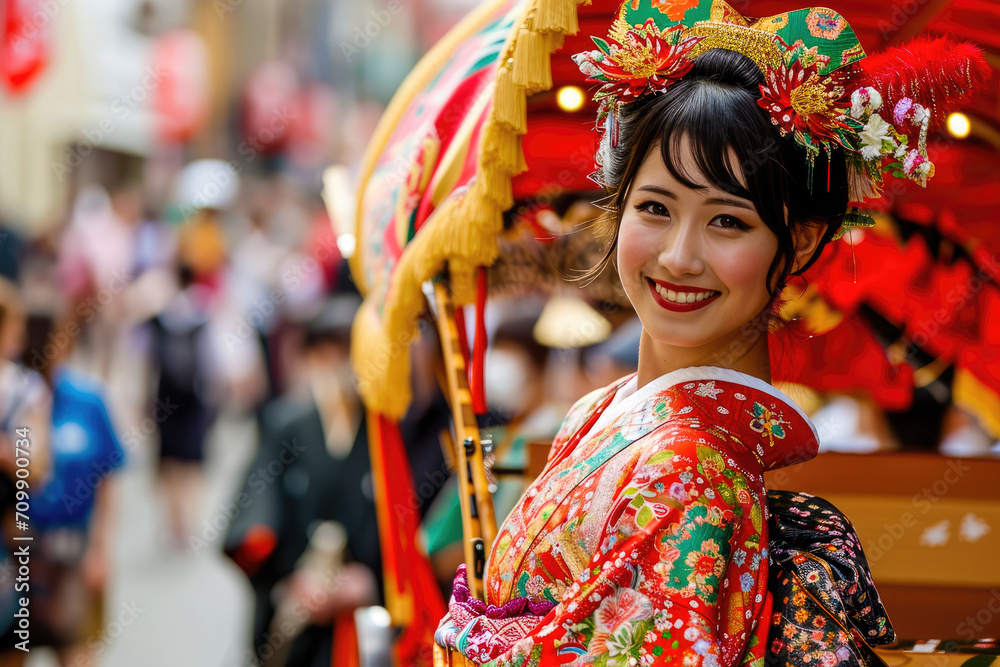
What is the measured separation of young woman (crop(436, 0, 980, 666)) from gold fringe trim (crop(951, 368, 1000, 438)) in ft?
5.63

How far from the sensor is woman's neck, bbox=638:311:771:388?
134 cm

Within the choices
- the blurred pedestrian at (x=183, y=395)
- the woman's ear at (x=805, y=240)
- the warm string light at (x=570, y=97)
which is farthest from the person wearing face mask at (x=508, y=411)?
the blurred pedestrian at (x=183, y=395)

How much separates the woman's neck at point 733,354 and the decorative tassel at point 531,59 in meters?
0.56

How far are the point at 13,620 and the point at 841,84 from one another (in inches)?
127

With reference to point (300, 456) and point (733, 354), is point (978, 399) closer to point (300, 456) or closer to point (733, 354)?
point (733, 354)

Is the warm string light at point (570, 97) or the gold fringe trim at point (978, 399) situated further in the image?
the gold fringe trim at point (978, 399)

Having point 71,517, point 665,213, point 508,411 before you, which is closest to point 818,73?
point 665,213

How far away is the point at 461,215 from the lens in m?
2.00

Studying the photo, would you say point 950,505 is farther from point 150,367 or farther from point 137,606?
point 150,367

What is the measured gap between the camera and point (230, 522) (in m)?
3.22

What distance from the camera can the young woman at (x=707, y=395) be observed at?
43.4 inches

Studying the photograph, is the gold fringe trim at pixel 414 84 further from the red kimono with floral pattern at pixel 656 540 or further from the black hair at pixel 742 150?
the red kimono with floral pattern at pixel 656 540

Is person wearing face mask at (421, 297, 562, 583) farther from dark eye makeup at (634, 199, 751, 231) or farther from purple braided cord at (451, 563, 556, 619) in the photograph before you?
dark eye makeup at (634, 199, 751, 231)

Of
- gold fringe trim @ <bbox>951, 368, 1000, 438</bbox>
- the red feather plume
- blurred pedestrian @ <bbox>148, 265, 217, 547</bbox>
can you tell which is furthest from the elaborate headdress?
blurred pedestrian @ <bbox>148, 265, 217, 547</bbox>
